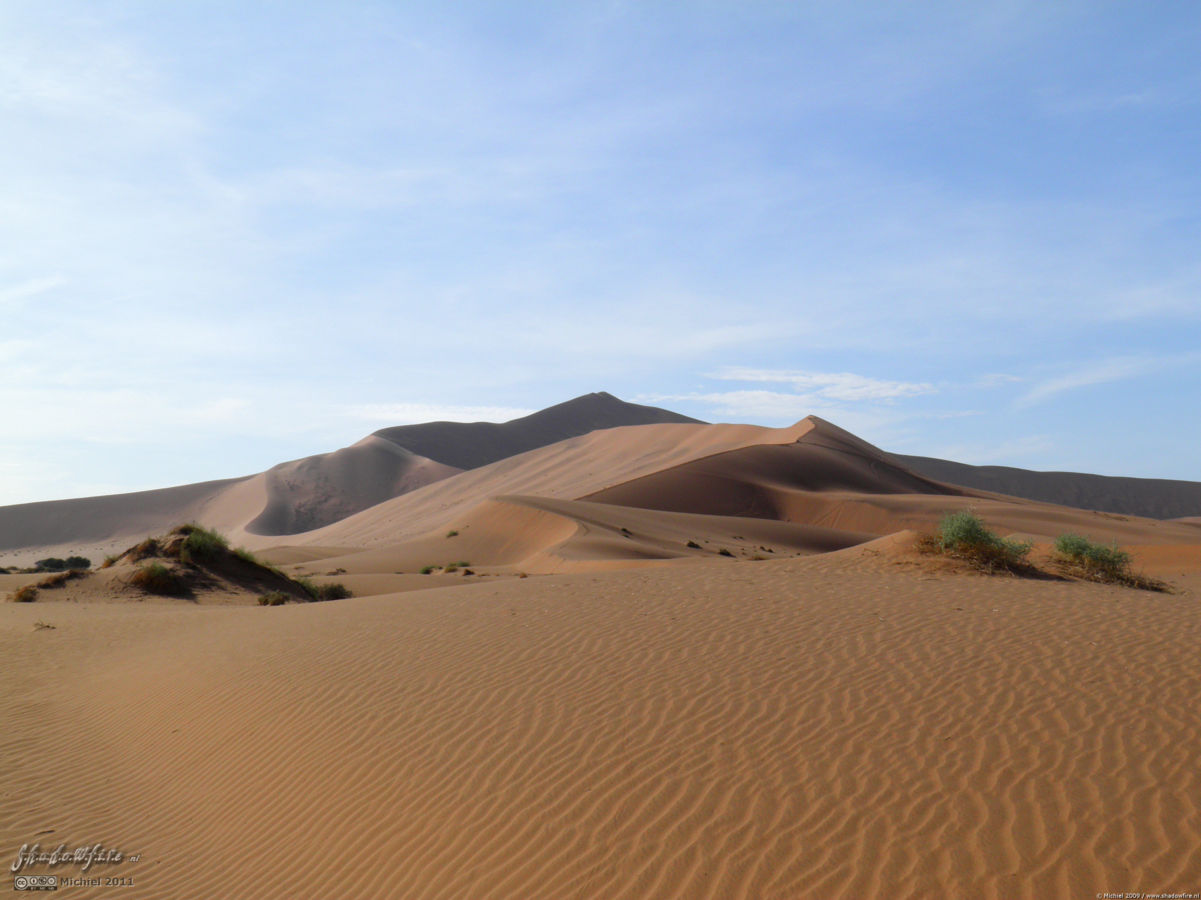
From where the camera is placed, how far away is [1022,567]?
15.7 meters

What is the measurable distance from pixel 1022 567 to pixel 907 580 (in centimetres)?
302

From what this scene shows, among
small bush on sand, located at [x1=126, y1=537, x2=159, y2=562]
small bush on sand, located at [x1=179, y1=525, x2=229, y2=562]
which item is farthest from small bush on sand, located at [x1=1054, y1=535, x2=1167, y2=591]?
small bush on sand, located at [x1=126, y1=537, x2=159, y2=562]

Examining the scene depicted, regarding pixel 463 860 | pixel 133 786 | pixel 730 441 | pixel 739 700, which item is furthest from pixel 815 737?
pixel 730 441

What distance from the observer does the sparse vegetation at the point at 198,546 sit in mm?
24031

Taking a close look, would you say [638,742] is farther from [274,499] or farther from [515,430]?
[515,430]

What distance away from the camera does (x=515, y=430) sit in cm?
12912

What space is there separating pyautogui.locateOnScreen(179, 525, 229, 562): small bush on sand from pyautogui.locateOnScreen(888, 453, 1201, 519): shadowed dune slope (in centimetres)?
9231

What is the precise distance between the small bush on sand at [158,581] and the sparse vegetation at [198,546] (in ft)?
4.18

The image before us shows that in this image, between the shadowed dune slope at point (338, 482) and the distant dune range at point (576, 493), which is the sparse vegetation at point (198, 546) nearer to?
the distant dune range at point (576, 493)

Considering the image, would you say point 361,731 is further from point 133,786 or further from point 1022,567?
point 1022,567

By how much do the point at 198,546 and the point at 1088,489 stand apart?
368ft
